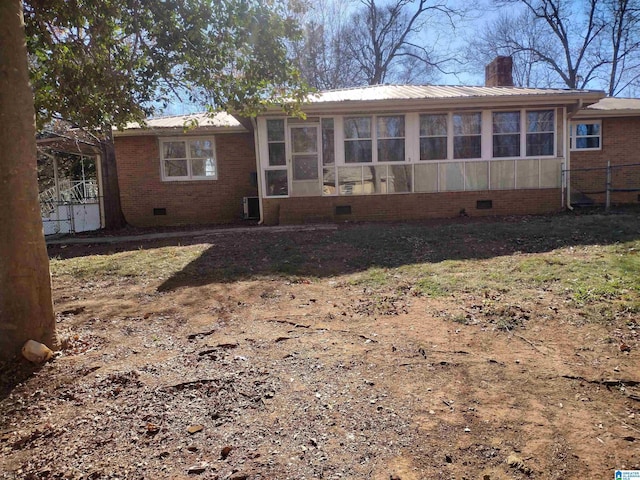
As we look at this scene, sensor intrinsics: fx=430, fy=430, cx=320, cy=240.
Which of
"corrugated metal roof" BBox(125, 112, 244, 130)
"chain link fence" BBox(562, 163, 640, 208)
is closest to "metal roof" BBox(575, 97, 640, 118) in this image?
"chain link fence" BBox(562, 163, 640, 208)

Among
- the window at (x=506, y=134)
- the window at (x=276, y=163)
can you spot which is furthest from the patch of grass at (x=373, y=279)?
the window at (x=506, y=134)

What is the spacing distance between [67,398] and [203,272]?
12.7 ft

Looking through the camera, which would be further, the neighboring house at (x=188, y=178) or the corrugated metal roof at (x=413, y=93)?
the neighboring house at (x=188, y=178)

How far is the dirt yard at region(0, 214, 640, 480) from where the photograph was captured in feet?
8.10

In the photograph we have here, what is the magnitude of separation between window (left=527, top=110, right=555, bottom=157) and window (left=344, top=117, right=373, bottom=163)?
467 centimetres

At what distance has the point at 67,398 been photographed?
10.6ft

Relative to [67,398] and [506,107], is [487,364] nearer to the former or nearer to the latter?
[67,398]

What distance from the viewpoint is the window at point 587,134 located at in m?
15.0

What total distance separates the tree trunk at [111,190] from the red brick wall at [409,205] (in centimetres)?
544

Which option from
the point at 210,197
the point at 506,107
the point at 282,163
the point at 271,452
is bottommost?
the point at 271,452

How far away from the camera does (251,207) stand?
14.2m

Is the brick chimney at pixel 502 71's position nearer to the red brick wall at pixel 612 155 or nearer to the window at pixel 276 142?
the red brick wall at pixel 612 155

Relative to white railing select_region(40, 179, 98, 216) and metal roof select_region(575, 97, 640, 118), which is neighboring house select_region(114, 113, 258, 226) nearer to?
white railing select_region(40, 179, 98, 216)

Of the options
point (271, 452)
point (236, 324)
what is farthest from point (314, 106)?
point (271, 452)
